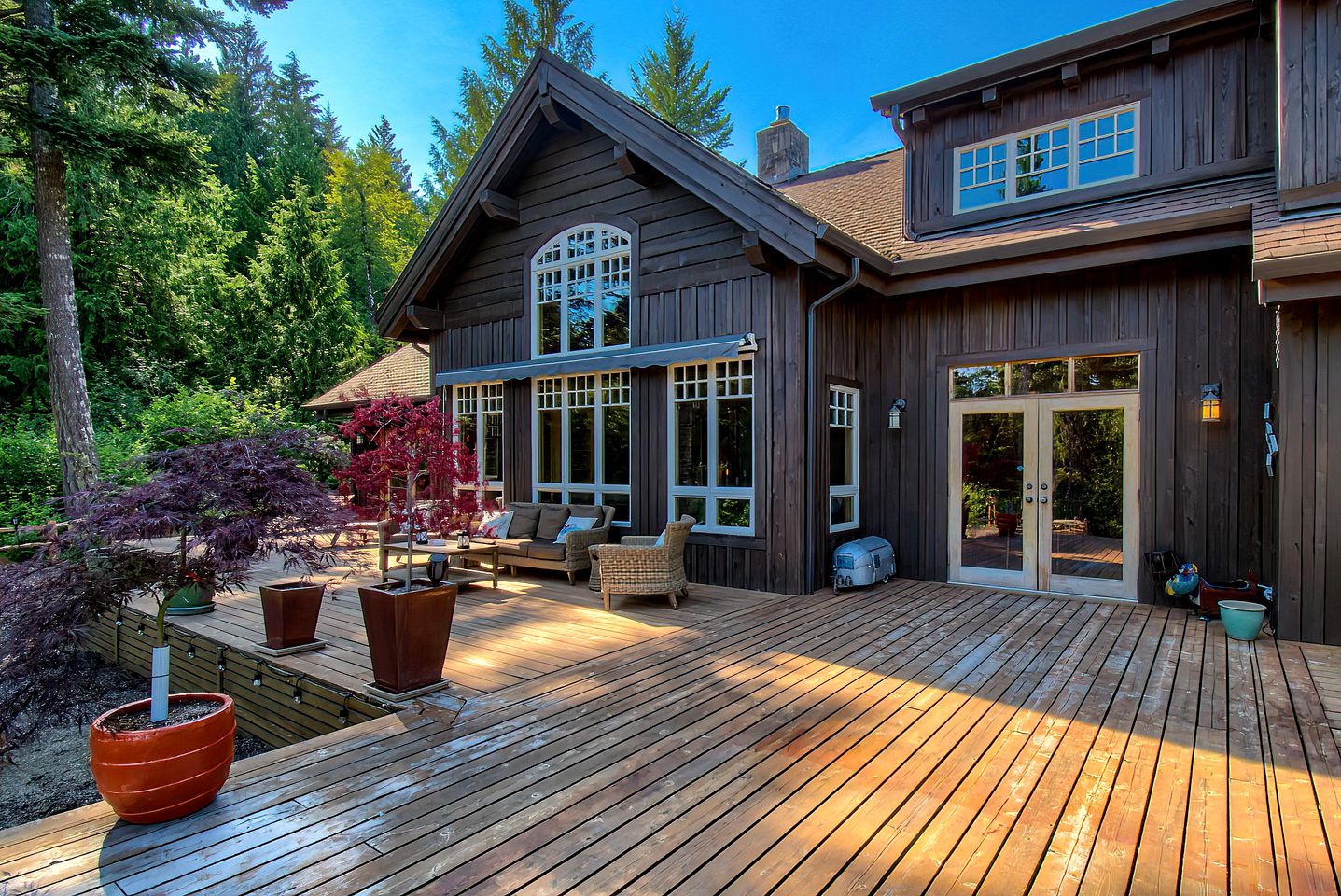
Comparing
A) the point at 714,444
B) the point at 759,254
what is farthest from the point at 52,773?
the point at 759,254

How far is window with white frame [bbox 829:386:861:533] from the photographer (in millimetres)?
7012

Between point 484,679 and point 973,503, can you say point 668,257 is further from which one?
point 484,679

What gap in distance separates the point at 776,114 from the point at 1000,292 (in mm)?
7034

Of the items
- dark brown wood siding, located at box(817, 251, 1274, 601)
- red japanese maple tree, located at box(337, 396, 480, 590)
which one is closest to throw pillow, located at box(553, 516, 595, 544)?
red japanese maple tree, located at box(337, 396, 480, 590)

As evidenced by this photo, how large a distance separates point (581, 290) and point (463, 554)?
11.4 ft

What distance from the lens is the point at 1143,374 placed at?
6.23 metres

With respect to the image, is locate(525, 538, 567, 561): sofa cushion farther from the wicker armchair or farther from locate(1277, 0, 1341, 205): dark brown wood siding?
locate(1277, 0, 1341, 205): dark brown wood siding

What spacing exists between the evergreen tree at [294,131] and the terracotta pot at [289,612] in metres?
20.3

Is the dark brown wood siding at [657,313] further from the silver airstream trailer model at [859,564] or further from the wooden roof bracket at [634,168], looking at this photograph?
the silver airstream trailer model at [859,564]

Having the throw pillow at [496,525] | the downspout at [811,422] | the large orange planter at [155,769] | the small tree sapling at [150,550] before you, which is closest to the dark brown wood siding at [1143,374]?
the downspout at [811,422]

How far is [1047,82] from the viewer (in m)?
7.17

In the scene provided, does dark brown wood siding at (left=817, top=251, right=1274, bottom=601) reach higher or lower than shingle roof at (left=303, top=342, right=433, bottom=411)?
lower

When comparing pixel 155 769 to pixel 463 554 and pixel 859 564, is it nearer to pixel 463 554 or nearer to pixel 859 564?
pixel 463 554

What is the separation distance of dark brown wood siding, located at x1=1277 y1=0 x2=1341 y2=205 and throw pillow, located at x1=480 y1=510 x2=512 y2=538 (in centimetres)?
804
